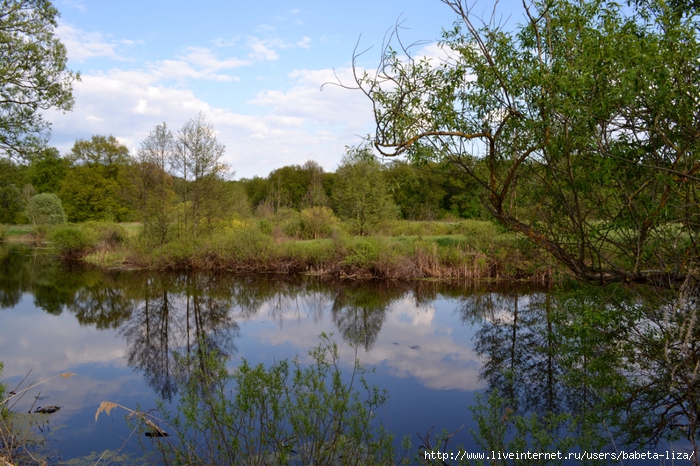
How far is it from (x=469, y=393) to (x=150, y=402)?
16.6 ft

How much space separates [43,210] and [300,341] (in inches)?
1343

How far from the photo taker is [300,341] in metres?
11.3

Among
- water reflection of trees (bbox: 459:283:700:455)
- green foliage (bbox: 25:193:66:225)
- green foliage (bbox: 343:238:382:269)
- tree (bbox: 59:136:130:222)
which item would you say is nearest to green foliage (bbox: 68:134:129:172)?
tree (bbox: 59:136:130:222)

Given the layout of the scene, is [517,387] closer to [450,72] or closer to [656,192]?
[656,192]

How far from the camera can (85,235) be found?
84.9 ft

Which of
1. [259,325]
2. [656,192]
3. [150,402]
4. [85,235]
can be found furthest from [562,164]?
[85,235]

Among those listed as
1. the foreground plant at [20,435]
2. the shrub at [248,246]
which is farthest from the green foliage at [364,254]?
the foreground plant at [20,435]

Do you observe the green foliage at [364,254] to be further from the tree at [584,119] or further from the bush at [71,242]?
the bush at [71,242]

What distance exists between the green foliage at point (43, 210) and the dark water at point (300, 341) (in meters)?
19.5

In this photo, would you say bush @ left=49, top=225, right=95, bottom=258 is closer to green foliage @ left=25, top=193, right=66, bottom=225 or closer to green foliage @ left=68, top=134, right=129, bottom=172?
green foliage @ left=25, top=193, right=66, bottom=225

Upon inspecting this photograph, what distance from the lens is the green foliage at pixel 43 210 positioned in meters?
37.4

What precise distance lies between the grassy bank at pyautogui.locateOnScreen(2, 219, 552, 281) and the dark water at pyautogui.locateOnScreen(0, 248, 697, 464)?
1.05 metres

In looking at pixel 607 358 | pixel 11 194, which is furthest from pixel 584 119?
pixel 11 194

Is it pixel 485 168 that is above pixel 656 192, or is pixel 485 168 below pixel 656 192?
above
